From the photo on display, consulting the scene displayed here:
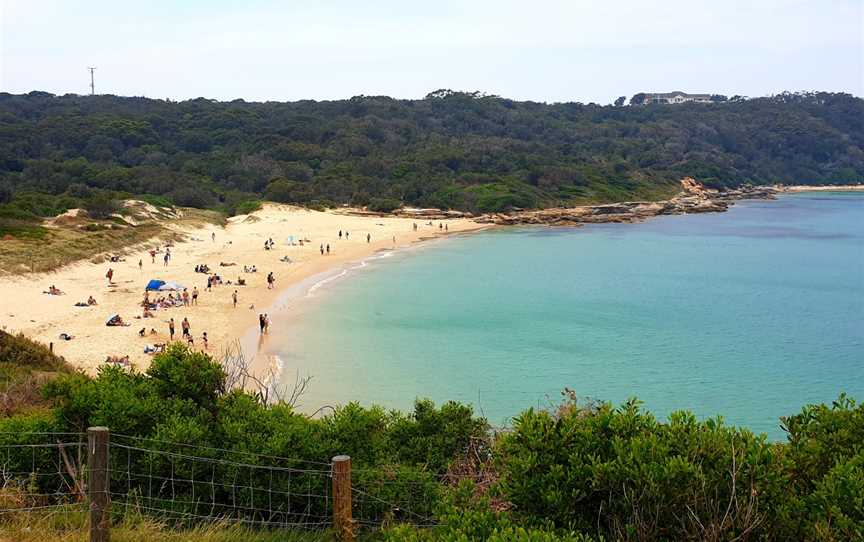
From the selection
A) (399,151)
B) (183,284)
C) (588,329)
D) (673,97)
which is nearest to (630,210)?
(399,151)

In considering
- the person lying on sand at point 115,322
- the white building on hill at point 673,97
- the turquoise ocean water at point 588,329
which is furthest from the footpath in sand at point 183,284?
the white building on hill at point 673,97

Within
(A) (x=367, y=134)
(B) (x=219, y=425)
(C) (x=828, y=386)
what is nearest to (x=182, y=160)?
(A) (x=367, y=134)

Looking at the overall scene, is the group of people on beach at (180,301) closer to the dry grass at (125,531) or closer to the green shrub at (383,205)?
the dry grass at (125,531)

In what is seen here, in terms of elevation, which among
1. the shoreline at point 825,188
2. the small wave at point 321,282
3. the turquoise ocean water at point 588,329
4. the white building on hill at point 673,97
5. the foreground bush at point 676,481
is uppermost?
the white building on hill at point 673,97

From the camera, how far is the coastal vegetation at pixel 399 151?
64125 mm

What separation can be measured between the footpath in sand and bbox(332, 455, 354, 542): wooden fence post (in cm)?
1432

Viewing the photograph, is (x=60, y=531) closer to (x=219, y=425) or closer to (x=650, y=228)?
(x=219, y=425)

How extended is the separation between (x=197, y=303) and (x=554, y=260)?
23657 mm

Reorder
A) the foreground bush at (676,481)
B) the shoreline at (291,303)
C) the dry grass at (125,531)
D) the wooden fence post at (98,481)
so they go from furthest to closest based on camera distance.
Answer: the shoreline at (291,303), the dry grass at (125,531), the wooden fence post at (98,481), the foreground bush at (676,481)

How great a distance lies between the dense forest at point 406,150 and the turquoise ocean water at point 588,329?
908 inches

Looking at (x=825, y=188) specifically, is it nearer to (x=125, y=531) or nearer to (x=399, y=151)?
(x=399, y=151)

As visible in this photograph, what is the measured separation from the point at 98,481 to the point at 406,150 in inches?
3551

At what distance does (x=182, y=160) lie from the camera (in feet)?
258

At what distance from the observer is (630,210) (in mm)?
75188
